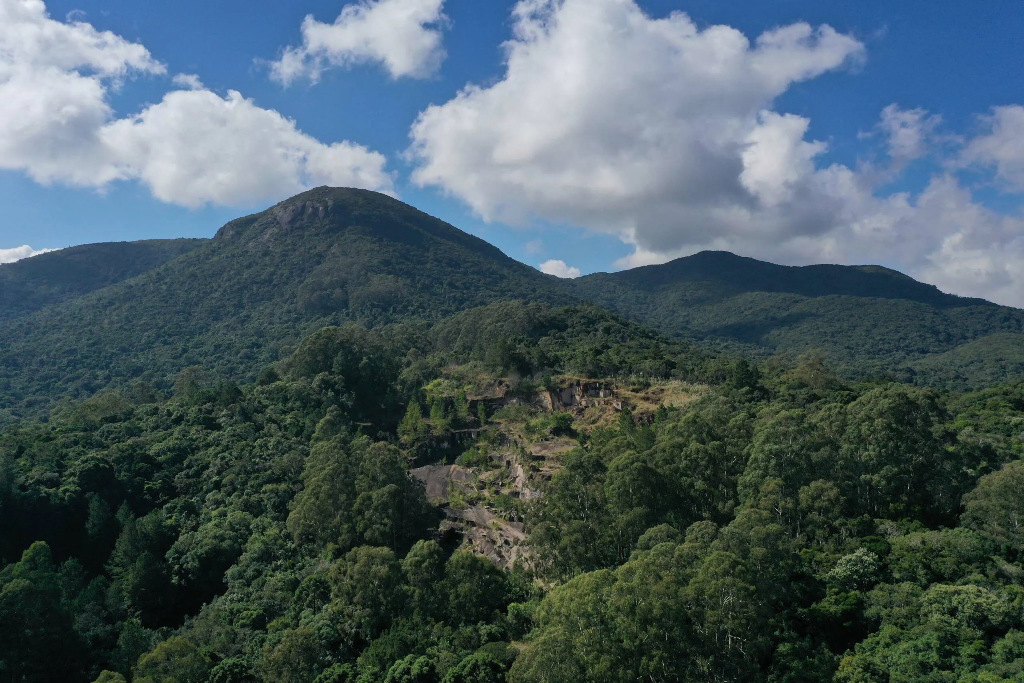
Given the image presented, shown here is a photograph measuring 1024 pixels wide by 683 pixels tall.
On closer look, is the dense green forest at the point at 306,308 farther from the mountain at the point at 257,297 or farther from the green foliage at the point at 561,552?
the green foliage at the point at 561,552

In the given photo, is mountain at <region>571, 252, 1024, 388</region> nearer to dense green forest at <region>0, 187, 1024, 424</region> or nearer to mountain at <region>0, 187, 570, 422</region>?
dense green forest at <region>0, 187, 1024, 424</region>

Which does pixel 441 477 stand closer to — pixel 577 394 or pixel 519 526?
pixel 519 526

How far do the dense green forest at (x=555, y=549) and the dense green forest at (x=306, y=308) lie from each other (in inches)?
2116

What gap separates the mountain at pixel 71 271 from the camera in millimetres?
144750

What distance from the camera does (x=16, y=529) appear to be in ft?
126

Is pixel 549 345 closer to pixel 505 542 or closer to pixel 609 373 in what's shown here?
pixel 609 373

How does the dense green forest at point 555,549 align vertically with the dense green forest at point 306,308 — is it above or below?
below

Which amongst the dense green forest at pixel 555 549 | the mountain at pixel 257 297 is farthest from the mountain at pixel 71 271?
the dense green forest at pixel 555 549

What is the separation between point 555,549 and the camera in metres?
28.1

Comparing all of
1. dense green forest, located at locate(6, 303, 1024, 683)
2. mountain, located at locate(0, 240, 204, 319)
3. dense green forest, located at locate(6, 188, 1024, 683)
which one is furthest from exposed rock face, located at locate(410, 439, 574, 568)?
mountain, located at locate(0, 240, 204, 319)

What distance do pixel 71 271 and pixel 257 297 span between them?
63.1 metres

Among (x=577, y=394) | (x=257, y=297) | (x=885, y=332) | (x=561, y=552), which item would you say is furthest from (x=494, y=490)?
(x=885, y=332)

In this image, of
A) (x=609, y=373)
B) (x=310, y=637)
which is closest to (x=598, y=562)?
(x=310, y=637)

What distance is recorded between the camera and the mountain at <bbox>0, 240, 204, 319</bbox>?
145 m
